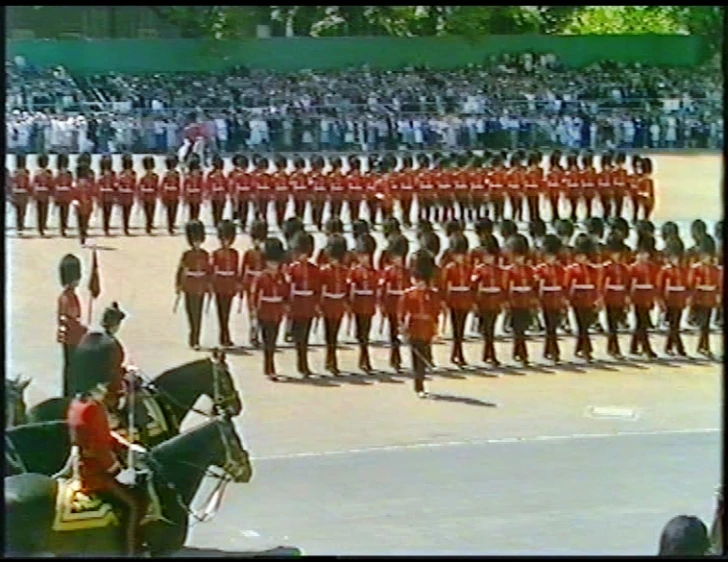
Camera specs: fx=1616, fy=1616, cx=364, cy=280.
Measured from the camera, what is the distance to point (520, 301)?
10539 mm

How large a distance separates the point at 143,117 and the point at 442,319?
28.6 ft

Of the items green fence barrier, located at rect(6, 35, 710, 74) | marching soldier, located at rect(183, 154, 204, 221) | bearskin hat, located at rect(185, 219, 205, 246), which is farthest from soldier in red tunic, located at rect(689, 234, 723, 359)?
marching soldier, located at rect(183, 154, 204, 221)

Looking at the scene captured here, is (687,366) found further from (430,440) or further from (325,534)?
(325,534)

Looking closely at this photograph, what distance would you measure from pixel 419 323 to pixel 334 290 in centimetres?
73

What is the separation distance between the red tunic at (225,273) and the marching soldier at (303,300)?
613 mm

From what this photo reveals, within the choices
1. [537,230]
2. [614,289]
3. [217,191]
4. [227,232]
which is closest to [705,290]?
[614,289]

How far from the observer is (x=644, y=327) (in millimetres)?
10797

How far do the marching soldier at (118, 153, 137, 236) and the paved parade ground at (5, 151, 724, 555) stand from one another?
2438 millimetres

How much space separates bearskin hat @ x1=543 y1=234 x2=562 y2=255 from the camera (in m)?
11.0

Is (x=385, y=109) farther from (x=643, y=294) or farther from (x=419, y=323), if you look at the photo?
(x=419, y=323)

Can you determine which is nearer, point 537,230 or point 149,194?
point 537,230

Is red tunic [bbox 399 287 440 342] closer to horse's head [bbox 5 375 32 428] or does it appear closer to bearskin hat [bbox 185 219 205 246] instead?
bearskin hat [bbox 185 219 205 246]

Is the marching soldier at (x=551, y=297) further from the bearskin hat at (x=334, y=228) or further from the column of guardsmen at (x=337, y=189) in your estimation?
the column of guardsmen at (x=337, y=189)

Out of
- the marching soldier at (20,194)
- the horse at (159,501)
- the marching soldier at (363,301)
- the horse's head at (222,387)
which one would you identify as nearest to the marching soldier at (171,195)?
the marching soldier at (20,194)
